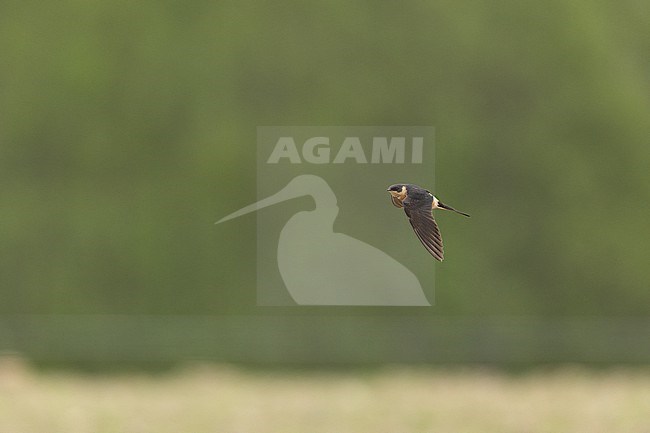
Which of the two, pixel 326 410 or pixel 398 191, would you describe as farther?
pixel 326 410

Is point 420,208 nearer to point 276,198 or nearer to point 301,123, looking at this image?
point 276,198

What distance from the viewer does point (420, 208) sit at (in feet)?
39.4

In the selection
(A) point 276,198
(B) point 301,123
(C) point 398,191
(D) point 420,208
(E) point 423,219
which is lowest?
(E) point 423,219

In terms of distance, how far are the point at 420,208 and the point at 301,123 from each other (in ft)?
159

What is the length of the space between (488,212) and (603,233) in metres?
7.38

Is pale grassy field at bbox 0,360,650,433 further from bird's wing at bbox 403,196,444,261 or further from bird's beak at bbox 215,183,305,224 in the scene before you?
bird's beak at bbox 215,183,305,224

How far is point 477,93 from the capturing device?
63344 millimetres

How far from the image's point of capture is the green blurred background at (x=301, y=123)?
53219 mm

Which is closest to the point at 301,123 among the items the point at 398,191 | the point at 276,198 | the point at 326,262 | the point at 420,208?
the point at 276,198

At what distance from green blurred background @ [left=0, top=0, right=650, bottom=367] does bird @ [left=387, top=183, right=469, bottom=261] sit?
37.3 metres

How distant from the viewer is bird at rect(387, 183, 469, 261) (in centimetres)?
1183

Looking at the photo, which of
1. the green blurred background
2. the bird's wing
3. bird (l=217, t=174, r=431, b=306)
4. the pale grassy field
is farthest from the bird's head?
the green blurred background

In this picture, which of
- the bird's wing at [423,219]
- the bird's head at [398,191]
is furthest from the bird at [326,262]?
the bird's wing at [423,219]

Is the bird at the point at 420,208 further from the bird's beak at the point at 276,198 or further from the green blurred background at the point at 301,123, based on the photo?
the bird's beak at the point at 276,198
